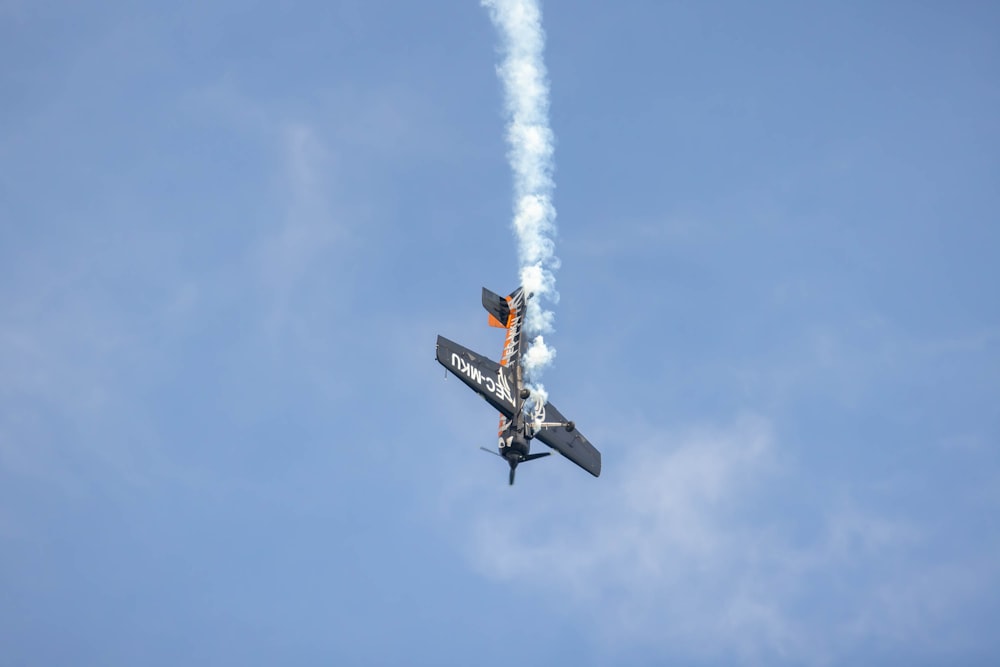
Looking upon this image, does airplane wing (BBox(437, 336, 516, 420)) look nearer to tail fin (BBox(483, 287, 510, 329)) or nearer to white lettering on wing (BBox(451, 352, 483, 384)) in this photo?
white lettering on wing (BBox(451, 352, 483, 384))

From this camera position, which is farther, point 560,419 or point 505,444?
point 560,419

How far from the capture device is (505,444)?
10206cm

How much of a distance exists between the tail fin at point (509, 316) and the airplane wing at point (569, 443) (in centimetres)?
443

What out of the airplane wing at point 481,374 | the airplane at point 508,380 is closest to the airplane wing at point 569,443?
the airplane at point 508,380

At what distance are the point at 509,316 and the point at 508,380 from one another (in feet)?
14.3

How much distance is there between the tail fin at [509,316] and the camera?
103625 mm

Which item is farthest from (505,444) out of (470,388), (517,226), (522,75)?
(522,75)

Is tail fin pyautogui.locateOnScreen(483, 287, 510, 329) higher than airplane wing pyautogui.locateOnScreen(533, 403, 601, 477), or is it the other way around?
tail fin pyautogui.locateOnScreen(483, 287, 510, 329)

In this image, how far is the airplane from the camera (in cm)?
10225

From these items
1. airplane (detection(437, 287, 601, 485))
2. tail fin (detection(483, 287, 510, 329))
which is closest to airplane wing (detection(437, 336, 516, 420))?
airplane (detection(437, 287, 601, 485))

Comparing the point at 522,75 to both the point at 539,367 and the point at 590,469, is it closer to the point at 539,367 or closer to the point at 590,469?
the point at 539,367

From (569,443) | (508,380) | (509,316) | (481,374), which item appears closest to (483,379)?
(481,374)

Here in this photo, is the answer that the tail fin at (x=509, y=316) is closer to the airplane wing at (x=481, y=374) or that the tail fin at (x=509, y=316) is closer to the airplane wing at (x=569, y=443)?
the airplane wing at (x=481, y=374)

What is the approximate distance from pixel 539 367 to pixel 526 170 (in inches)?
501
